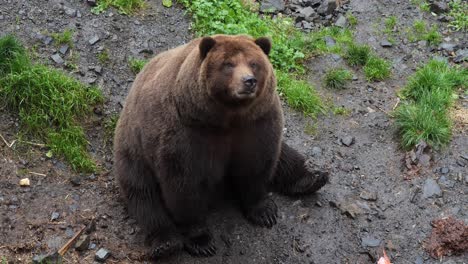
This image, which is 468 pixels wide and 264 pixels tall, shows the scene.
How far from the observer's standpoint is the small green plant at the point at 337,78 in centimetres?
807

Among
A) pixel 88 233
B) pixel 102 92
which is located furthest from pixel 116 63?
pixel 88 233

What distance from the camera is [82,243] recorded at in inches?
233

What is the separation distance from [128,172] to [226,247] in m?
1.09

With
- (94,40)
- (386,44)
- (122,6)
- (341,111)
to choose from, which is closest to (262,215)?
(341,111)

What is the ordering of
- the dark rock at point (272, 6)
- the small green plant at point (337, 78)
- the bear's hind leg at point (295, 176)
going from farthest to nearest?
the dark rock at point (272, 6) → the small green plant at point (337, 78) → the bear's hind leg at point (295, 176)

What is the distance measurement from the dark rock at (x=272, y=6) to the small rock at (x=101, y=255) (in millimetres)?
4296

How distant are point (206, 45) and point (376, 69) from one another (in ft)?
11.3

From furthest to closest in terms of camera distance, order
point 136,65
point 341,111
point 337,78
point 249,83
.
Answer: point 337,78
point 136,65
point 341,111
point 249,83

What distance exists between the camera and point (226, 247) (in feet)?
20.1

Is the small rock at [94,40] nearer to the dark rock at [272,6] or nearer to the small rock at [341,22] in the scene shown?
the dark rock at [272,6]

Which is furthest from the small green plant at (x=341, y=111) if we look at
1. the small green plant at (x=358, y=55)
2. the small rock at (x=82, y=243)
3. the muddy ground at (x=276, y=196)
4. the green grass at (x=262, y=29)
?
the small rock at (x=82, y=243)

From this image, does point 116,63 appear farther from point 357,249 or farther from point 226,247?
point 357,249

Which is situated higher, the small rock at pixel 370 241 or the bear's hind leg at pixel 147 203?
the bear's hind leg at pixel 147 203

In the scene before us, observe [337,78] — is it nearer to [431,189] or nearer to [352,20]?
[352,20]
